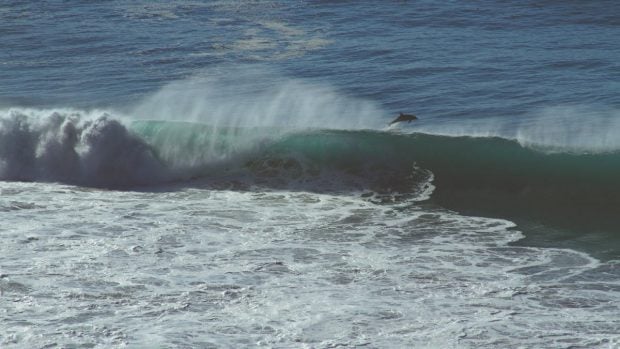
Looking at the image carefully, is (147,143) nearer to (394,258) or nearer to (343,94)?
(343,94)

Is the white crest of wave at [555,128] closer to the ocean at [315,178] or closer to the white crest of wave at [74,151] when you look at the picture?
the ocean at [315,178]

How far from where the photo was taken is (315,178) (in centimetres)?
2020

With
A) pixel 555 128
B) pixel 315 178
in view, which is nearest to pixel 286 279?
pixel 315 178

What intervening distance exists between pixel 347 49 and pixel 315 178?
8.71 metres

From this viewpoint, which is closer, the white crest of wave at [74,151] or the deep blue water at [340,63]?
the white crest of wave at [74,151]

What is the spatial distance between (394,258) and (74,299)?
4266 mm

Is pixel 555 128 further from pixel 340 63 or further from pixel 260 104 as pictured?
pixel 340 63

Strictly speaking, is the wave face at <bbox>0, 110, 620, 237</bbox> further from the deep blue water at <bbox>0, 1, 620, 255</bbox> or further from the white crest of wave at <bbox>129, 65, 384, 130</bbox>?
the white crest of wave at <bbox>129, 65, 384, 130</bbox>

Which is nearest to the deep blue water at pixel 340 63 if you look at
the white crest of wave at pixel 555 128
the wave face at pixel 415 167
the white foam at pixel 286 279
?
the white crest of wave at pixel 555 128

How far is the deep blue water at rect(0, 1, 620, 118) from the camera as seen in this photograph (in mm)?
23953

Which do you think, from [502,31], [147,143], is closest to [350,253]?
[147,143]

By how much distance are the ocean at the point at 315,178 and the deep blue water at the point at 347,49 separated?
0.33 ft

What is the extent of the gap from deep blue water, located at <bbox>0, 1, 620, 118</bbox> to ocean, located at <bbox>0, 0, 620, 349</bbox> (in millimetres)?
100

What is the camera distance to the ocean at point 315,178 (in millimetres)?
13414
